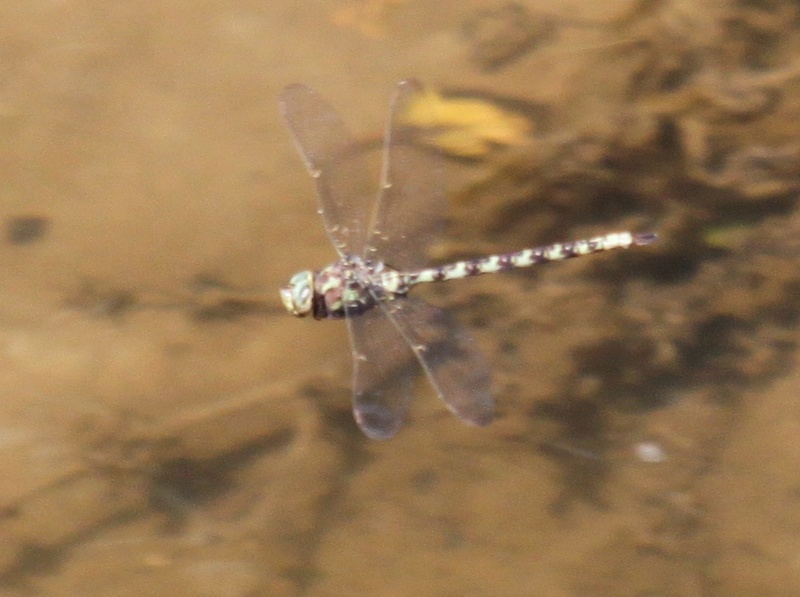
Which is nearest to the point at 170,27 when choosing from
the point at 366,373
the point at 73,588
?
the point at 366,373

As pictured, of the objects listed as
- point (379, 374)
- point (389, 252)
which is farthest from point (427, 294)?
point (379, 374)

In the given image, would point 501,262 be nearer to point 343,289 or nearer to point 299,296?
point 343,289

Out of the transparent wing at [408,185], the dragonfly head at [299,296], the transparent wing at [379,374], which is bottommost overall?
the transparent wing at [379,374]

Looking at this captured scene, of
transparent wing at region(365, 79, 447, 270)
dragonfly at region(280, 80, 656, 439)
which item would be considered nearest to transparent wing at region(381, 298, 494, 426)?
dragonfly at region(280, 80, 656, 439)

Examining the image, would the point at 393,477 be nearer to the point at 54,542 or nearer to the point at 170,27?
the point at 54,542

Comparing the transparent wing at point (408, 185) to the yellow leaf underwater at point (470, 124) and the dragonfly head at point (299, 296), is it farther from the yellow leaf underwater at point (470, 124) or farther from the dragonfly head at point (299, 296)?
the yellow leaf underwater at point (470, 124)

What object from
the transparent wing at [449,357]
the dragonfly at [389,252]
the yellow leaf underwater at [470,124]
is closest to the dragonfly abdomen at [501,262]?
the dragonfly at [389,252]
